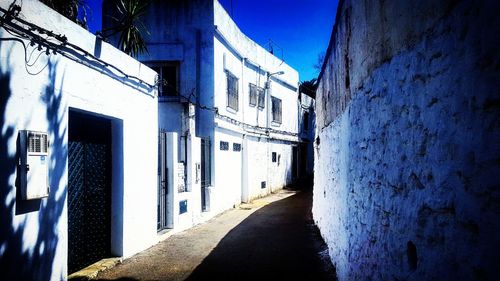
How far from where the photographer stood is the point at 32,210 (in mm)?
4316

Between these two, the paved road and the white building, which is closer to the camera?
the paved road

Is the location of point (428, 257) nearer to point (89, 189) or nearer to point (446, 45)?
point (446, 45)

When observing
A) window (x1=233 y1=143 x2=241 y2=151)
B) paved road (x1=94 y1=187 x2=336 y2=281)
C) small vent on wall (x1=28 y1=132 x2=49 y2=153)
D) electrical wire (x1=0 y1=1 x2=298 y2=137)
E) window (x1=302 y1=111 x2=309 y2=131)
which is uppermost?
window (x1=302 y1=111 x2=309 y2=131)

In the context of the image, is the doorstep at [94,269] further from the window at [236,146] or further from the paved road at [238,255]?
the window at [236,146]

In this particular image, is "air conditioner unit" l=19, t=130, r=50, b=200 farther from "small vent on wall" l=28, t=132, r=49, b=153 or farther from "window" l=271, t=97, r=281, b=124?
"window" l=271, t=97, r=281, b=124

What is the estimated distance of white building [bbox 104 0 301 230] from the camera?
383 inches

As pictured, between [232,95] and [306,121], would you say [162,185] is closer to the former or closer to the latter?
[232,95]

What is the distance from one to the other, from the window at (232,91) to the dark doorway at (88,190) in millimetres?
7672

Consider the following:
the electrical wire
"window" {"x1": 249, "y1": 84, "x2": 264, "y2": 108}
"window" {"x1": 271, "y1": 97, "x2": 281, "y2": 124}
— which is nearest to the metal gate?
the electrical wire

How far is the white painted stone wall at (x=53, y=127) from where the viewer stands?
3988 mm

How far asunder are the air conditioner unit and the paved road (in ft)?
7.00

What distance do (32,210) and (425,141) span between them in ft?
15.2

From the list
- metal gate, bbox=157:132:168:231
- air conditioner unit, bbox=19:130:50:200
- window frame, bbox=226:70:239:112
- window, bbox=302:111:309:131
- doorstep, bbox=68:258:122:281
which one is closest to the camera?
air conditioner unit, bbox=19:130:50:200

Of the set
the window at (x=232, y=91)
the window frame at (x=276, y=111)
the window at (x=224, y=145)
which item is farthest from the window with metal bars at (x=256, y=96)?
the window at (x=224, y=145)
